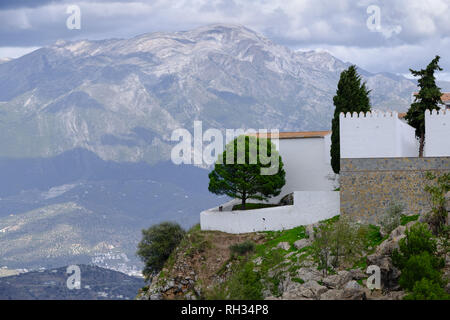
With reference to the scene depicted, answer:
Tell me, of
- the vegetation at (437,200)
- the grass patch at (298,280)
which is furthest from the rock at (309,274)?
the vegetation at (437,200)

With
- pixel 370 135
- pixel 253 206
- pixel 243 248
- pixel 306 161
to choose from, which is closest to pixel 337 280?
pixel 370 135

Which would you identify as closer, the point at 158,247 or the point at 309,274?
the point at 309,274

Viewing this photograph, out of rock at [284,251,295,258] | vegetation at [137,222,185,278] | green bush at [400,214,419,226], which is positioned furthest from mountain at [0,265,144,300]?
green bush at [400,214,419,226]

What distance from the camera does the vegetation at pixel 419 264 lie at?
36188 mm

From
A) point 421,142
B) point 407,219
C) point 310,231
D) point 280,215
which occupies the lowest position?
point 310,231

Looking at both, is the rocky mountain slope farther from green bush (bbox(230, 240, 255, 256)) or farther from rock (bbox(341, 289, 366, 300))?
green bush (bbox(230, 240, 255, 256))

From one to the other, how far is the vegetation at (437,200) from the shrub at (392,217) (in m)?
2.08

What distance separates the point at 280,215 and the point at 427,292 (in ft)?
67.8

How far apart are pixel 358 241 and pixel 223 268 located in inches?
461

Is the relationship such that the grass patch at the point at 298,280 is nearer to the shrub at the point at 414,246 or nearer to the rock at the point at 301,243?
the rock at the point at 301,243

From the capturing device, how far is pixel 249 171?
2311 inches

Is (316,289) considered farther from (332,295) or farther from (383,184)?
(383,184)

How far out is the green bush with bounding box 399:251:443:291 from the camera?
37.9 meters

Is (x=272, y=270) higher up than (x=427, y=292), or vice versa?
(x=427, y=292)
